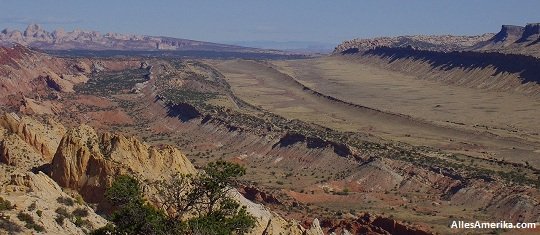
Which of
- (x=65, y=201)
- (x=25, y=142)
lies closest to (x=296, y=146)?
(x=25, y=142)

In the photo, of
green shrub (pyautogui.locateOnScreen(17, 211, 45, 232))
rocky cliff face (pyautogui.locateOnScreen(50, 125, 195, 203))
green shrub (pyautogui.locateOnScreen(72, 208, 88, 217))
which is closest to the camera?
green shrub (pyautogui.locateOnScreen(17, 211, 45, 232))

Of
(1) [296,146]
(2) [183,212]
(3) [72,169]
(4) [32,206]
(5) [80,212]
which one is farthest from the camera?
(1) [296,146]

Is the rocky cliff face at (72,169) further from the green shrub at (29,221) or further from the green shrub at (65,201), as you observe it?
the green shrub at (29,221)

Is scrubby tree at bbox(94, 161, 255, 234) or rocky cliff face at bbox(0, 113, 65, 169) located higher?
scrubby tree at bbox(94, 161, 255, 234)

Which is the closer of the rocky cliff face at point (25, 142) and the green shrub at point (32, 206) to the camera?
the green shrub at point (32, 206)

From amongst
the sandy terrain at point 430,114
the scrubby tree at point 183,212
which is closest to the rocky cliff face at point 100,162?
the scrubby tree at point 183,212

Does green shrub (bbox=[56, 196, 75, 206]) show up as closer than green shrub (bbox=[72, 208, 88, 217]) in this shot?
No

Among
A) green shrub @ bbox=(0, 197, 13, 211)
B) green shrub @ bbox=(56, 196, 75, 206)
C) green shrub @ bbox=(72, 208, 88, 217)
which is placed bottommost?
green shrub @ bbox=(72, 208, 88, 217)

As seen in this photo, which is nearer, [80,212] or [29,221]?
[29,221]

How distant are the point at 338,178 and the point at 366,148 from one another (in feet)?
51.3

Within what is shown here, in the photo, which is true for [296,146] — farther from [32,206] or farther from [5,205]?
[5,205]

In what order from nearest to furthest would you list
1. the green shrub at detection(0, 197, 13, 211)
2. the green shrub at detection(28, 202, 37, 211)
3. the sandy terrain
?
the green shrub at detection(0, 197, 13, 211) < the green shrub at detection(28, 202, 37, 211) < the sandy terrain

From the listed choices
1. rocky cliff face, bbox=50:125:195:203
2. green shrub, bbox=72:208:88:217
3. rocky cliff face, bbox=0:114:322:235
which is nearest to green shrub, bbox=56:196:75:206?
rocky cliff face, bbox=0:114:322:235

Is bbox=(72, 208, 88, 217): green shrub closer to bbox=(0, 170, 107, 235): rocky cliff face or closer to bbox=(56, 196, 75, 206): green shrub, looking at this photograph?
bbox=(0, 170, 107, 235): rocky cliff face
